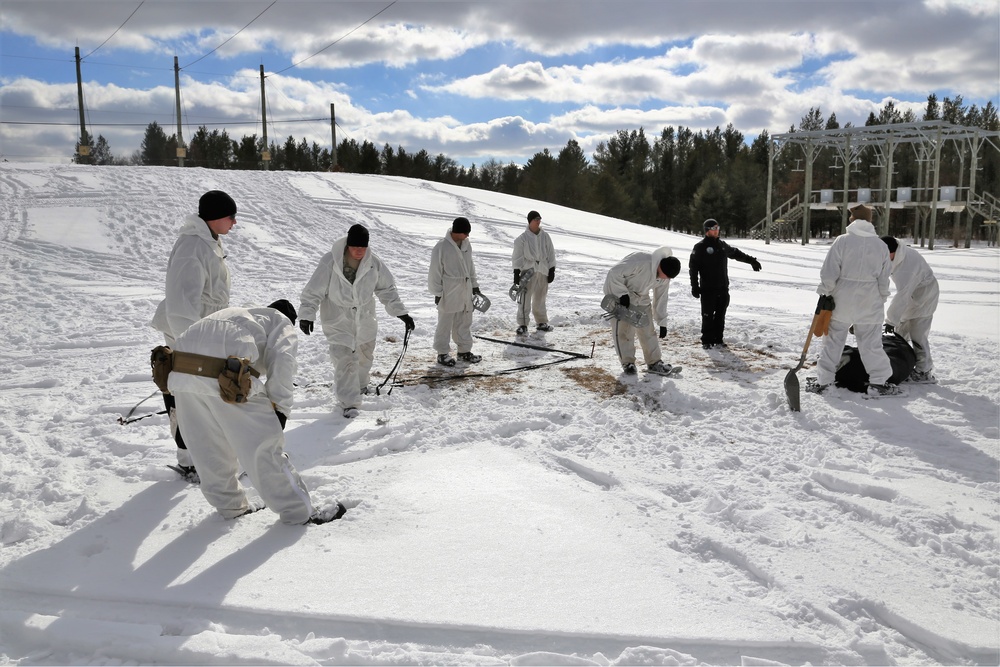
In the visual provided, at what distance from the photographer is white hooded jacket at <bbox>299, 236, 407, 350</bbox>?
5840 mm

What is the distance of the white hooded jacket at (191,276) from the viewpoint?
426 centimetres

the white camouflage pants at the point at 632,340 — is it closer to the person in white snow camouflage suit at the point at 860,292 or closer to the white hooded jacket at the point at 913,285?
the person in white snow camouflage suit at the point at 860,292

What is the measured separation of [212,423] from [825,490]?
3.82 metres

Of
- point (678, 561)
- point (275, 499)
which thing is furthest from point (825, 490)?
point (275, 499)

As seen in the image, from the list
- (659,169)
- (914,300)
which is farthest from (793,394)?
(659,169)

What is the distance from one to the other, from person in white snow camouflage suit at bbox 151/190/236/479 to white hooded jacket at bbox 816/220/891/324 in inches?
203

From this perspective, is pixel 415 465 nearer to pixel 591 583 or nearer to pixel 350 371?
pixel 350 371

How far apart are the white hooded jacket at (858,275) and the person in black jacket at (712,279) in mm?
1930

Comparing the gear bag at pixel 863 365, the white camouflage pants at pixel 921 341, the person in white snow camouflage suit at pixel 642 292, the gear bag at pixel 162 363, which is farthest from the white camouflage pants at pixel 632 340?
the gear bag at pixel 162 363

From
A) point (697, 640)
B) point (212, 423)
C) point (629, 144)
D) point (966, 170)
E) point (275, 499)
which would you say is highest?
point (629, 144)

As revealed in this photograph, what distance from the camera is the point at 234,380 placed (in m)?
3.41

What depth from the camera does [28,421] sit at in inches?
222

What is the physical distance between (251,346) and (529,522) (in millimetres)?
1840

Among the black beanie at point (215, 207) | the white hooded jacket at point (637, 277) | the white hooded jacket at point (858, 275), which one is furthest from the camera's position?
the white hooded jacket at point (637, 277)
